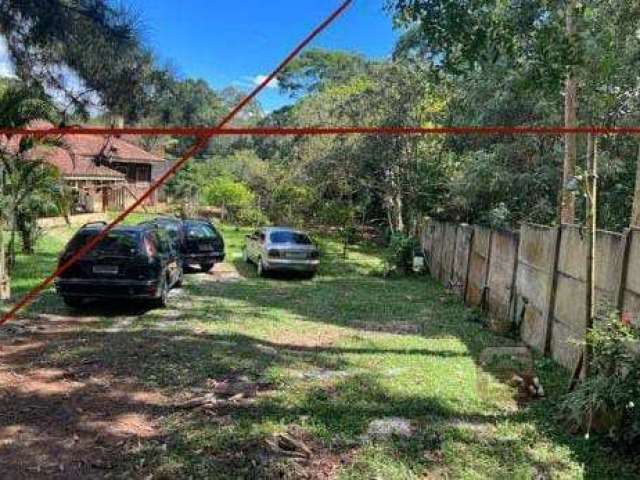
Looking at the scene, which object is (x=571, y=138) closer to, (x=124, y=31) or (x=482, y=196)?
(x=482, y=196)

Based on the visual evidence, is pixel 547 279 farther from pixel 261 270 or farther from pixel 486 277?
pixel 261 270

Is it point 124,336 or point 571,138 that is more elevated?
point 571,138

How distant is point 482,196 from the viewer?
17.2 m

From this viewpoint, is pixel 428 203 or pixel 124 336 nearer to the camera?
pixel 124 336

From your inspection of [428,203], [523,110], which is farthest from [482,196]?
[428,203]

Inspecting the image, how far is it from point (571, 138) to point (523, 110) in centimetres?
542

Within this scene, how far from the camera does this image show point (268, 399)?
6.23 m

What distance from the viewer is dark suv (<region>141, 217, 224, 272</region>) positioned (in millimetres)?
17688

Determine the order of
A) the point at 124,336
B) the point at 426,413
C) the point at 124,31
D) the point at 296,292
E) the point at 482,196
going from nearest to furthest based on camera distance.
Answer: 1. the point at 426,413
2. the point at 124,31
3. the point at 124,336
4. the point at 296,292
5. the point at 482,196

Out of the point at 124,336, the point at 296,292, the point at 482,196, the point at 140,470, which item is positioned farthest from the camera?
the point at 482,196

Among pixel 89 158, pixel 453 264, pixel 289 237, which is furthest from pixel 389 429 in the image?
pixel 89 158

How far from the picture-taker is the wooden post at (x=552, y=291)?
842 centimetres

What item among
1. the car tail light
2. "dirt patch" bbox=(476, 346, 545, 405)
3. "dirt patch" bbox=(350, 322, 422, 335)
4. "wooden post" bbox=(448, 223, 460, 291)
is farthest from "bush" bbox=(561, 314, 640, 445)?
"wooden post" bbox=(448, 223, 460, 291)

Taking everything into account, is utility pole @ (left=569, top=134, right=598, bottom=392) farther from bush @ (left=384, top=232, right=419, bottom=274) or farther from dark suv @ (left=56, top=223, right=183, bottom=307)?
bush @ (left=384, top=232, right=419, bottom=274)
